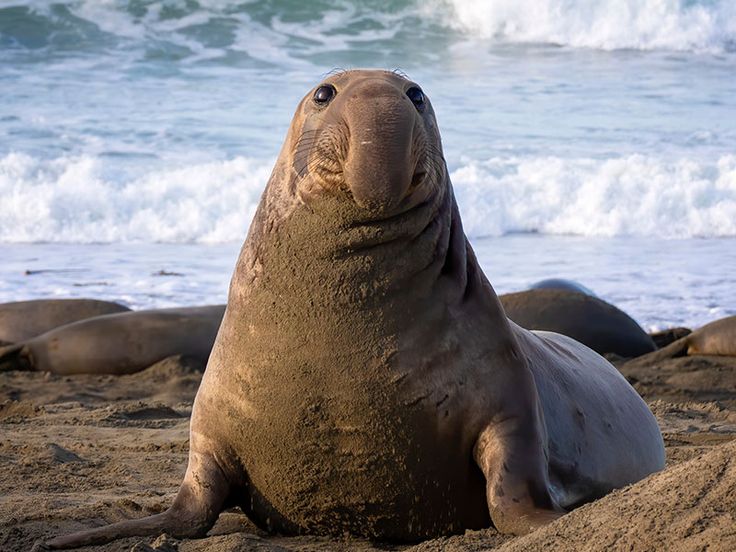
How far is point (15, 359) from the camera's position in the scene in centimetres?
914

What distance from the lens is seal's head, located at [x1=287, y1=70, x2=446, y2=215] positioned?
339 centimetres

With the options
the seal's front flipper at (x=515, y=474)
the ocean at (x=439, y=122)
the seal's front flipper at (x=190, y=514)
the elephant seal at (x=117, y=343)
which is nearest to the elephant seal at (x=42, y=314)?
the elephant seal at (x=117, y=343)

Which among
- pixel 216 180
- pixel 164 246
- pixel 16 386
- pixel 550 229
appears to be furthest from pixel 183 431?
pixel 216 180

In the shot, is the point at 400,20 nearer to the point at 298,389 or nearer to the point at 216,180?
the point at 216,180

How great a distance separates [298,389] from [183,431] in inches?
116

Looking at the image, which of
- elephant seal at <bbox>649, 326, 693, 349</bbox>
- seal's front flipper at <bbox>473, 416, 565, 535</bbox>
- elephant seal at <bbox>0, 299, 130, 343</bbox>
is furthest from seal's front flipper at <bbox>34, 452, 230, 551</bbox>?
elephant seal at <bbox>649, 326, 693, 349</bbox>

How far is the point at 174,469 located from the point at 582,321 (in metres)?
4.87

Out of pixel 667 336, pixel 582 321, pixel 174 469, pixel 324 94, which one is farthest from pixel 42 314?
pixel 324 94

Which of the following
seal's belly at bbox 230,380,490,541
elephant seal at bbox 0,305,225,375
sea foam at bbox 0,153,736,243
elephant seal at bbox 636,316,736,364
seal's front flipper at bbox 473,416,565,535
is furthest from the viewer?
sea foam at bbox 0,153,736,243

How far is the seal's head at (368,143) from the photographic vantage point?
134 inches

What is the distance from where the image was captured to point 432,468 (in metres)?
3.68

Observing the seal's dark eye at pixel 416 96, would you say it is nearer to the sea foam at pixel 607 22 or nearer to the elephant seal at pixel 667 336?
the elephant seal at pixel 667 336

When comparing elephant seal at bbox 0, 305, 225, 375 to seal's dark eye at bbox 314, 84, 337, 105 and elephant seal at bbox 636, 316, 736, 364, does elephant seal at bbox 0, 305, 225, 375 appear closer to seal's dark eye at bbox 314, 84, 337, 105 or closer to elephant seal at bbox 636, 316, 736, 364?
elephant seal at bbox 636, 316, 736, 364

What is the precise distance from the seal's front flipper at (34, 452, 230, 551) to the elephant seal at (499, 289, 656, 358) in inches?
228
